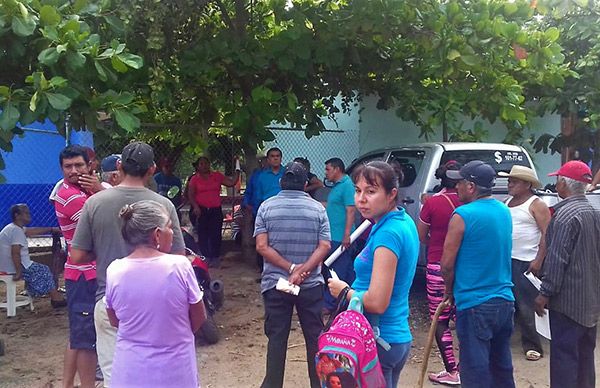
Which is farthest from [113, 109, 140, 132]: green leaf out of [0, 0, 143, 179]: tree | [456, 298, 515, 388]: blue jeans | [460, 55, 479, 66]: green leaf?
[460, 55, 479, 66]: green leaf

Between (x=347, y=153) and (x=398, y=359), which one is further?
(x=347, y=153)

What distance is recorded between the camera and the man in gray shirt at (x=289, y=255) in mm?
4465

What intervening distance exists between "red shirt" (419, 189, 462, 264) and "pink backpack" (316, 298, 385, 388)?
96.8 inches

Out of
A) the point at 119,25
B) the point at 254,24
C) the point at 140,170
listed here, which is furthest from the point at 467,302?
the point at 254,24

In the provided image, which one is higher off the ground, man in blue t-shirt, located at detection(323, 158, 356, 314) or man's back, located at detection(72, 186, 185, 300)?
man's back, located at detection(72, 186, 185, 300)

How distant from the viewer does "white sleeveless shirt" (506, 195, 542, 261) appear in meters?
5.36

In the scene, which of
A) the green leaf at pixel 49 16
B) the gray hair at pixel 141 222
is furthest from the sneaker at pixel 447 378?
the green leaf at pixel 49 16

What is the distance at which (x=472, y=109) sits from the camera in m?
7.83

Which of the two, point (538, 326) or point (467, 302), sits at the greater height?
point (467, 302)

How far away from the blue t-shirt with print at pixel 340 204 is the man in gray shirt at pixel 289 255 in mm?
2054

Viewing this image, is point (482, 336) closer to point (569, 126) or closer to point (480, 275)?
point (480, 275)

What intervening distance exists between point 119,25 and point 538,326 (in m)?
4.39

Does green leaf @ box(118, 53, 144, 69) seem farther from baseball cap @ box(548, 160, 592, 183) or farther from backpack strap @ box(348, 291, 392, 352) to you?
baseball cap @ box(548, 160, 592, 183)

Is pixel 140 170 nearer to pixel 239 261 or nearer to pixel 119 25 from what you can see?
pixel 119 25
